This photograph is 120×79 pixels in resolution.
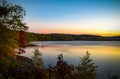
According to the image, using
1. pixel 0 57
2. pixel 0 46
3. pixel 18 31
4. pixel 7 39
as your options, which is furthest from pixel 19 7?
pixel 0 57

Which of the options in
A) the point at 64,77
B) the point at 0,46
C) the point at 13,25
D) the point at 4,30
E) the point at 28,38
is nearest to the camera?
the point at 64,77

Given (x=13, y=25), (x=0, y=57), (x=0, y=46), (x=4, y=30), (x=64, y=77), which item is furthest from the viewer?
(x=13, y=25)

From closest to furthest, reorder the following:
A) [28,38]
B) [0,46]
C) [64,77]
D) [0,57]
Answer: [64,77] < [0,57] < [0,46] < [28,38]

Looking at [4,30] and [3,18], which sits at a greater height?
[3,18]

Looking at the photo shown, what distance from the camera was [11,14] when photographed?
23109 millimetres

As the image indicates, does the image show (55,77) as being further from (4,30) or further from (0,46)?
(4,30)

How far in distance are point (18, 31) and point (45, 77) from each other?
14.8 metres

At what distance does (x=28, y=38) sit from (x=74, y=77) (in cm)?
1652

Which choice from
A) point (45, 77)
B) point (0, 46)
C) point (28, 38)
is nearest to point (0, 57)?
point (0, 46)

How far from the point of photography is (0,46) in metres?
19.9

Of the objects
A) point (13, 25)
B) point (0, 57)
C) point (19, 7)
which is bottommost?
point (0, 57)

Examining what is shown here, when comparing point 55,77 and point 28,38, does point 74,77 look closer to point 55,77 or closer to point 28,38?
point 55,77

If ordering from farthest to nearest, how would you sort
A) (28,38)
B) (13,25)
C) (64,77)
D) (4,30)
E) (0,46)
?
(28,38) → (13,25) → (4,30) → (0,46) → (64,77)

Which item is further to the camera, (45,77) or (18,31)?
(18,31)
